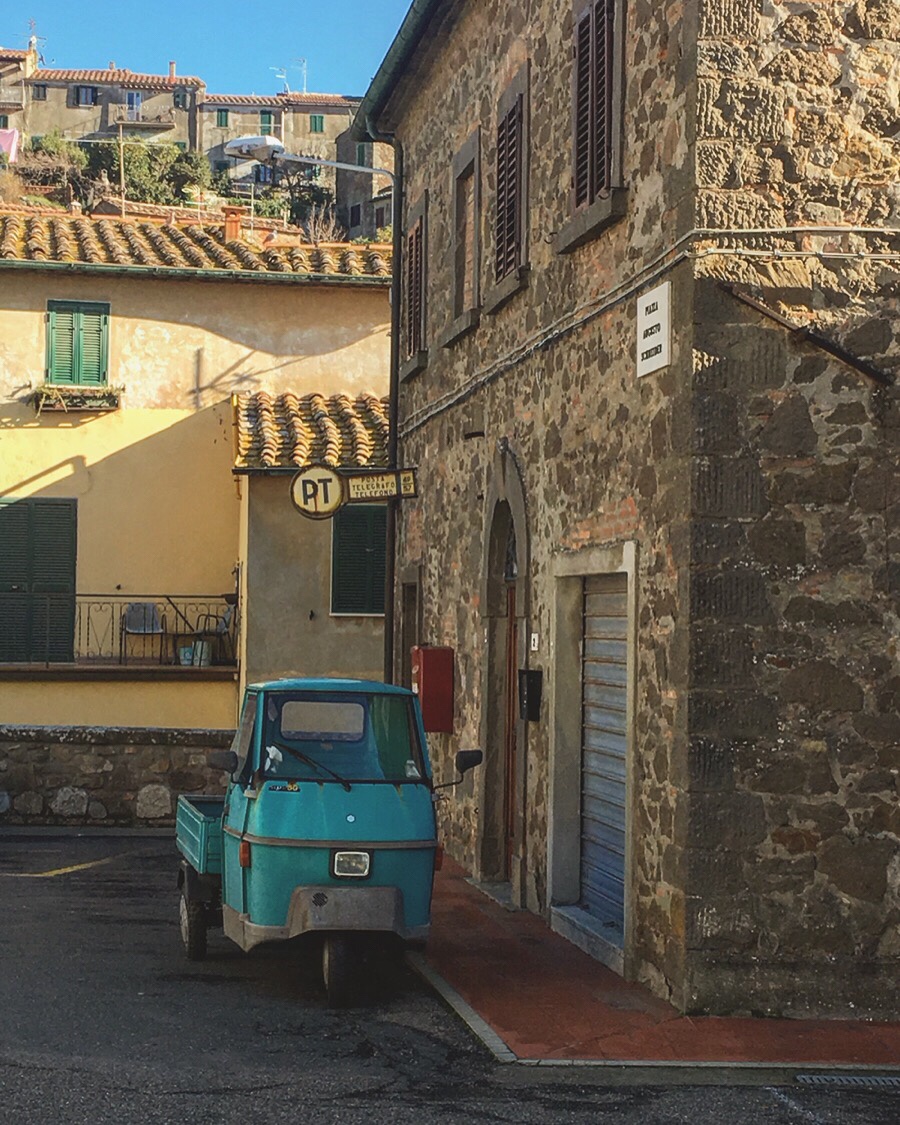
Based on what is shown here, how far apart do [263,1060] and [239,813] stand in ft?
7.08

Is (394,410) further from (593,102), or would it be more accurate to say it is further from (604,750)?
(604,750)

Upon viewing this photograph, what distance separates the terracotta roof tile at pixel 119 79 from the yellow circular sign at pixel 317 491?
79.2m

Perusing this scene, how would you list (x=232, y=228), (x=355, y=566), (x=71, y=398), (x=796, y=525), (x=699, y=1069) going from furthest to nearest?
(x=232, y=228)
(x=71, y=398)
(x=355, y=566)
(x=796, y=525)
(x=699, y=1069)

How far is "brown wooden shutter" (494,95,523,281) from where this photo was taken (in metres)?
13.4

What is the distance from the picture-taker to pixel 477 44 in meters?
15.1

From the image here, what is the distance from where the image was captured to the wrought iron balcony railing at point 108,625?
24000 mm

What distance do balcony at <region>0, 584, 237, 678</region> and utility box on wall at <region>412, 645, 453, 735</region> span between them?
841 cm

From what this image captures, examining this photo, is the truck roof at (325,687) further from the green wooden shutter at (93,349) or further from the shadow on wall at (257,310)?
the shadow on wall at (257,310)

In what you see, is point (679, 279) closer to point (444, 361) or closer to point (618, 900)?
point (618, 900)

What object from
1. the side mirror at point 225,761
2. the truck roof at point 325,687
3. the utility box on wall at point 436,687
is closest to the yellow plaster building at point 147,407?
the utility box on wall at point 436,687

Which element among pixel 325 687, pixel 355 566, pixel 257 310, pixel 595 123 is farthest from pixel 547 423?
pixel 257 310

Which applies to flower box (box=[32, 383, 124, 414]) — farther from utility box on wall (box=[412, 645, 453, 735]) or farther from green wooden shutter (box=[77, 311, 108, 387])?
utility box on wall (box=[412, 645, 453, 735])

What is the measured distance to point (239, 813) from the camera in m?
10.0

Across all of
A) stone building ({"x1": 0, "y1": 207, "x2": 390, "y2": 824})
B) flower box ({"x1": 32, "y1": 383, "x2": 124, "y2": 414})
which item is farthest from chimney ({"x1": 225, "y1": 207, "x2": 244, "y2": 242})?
flower box ({"x1": 32, "y1": 383, "x2": 124, "y2": 414})
